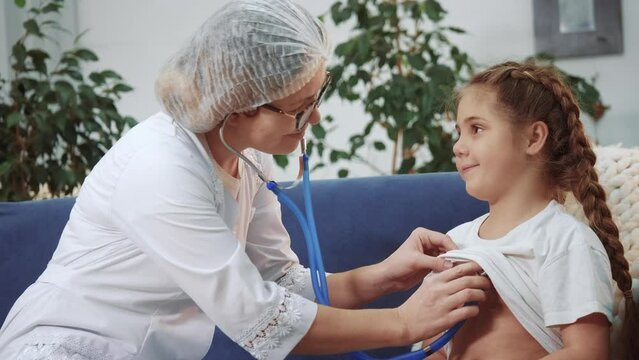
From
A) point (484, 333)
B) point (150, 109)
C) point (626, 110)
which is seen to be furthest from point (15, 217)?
point (626, 110)

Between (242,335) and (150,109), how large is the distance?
2937 millimetres

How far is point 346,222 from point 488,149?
628 mm

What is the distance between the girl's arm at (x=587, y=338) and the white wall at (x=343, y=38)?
7.23 ft

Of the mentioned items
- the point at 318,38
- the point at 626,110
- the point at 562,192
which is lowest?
the point at 626,110

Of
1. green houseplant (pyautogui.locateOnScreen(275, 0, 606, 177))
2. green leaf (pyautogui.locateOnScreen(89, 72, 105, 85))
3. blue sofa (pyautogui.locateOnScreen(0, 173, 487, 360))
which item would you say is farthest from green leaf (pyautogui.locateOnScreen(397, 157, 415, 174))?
green leaf (pyautogui.locateOnScreen(89, 72, 105, 85))

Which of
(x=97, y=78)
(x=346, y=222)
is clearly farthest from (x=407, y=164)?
(x=97, y=78)

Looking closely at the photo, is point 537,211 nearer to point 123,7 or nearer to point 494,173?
point 494,173

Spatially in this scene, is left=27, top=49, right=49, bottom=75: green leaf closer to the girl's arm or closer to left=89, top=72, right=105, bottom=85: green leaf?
left=89, top=72, right=105, bottom=85: green leaf

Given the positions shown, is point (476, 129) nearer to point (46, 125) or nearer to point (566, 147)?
point (566, 147)

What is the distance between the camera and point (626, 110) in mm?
3508

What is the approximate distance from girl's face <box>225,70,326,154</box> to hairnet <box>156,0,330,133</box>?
0.02 meters

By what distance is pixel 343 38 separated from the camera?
153 inches

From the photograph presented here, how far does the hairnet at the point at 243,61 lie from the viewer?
143cm

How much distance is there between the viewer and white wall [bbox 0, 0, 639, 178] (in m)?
3.50
